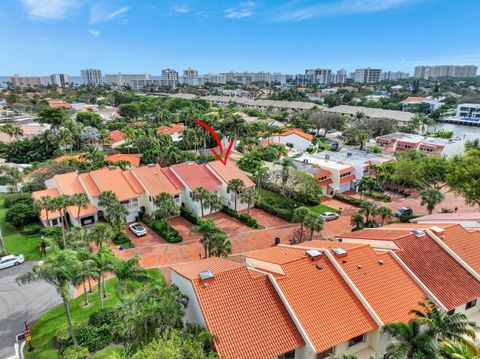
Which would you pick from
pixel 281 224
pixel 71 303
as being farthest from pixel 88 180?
pixel 281 224

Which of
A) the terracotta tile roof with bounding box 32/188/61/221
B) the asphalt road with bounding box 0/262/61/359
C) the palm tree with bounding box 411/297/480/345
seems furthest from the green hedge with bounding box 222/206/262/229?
the palm tree with bounding box 411/297/480/345

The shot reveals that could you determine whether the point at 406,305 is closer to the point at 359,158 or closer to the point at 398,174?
the point at 398,174

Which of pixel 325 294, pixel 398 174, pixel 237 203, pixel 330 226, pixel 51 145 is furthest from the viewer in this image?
pixel 51 145

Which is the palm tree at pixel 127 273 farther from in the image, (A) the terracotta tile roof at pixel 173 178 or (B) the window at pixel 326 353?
(A) the terracotta tile roof at pixel 173 178

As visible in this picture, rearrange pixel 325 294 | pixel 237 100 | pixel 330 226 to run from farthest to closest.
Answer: pixel 237 100
pixel 330 226
pixel 325 294

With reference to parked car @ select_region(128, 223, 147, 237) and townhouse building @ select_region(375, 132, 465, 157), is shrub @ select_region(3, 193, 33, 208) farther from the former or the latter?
townhouse building @ select_region(375, 132, 465, 157)

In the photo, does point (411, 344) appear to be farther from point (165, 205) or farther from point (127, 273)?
point (165, 205)

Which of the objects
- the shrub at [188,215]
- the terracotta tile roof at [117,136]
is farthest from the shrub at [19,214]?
the terracotta tile roof at [117,136]
